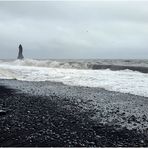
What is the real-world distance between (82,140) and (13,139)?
1.45 meters

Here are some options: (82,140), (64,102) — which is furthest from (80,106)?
(82,140)

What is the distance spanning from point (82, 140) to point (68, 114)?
2362 mm

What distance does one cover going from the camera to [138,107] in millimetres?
10805

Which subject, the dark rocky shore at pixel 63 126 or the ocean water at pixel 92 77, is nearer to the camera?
the dark rocky shore at pixel 63 126

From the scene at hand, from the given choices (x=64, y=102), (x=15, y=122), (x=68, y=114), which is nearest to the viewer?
(x=15, y=122)

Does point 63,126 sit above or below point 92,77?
above

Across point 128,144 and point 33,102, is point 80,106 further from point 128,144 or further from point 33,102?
point 128,144

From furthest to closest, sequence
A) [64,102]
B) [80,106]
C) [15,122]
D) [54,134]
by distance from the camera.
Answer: [64,102], [80,106], [15,122], [54,134]

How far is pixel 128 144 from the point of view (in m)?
6.70

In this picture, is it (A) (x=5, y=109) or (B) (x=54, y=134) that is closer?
(B) (x=54, y=134)

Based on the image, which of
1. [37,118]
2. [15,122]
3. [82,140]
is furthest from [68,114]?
[82,140]

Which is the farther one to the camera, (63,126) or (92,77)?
(92,77)

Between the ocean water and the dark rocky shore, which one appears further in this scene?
the ocean water

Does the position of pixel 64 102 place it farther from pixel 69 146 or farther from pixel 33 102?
pixel 69 146
